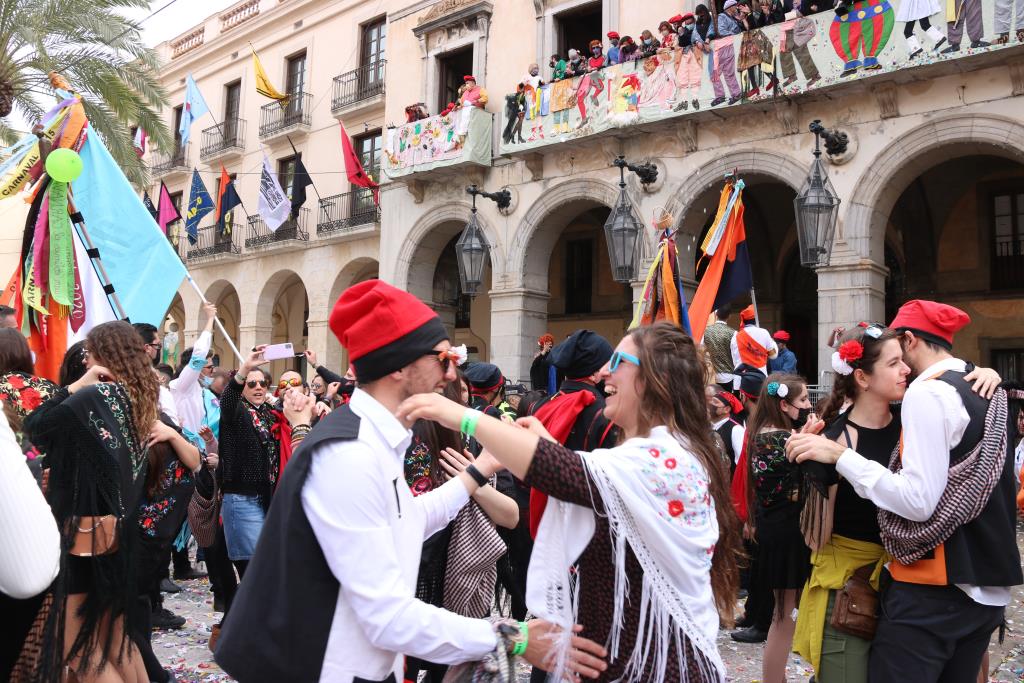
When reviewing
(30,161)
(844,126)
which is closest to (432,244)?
(844,126)

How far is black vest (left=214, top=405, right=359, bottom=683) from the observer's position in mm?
1846

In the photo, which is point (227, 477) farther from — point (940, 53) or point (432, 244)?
point (432, 244)

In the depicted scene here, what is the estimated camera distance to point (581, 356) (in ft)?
13.3

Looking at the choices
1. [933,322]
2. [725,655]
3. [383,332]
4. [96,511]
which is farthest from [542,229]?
[383,332]

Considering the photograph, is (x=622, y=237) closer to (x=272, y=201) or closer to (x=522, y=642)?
(x=272, y=201)

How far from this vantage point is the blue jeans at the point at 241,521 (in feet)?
16.9

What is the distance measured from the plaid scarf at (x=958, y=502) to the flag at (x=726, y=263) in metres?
4.84

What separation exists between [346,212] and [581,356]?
17.7m

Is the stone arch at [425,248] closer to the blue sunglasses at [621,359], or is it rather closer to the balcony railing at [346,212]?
the balcony railing at [346,212]

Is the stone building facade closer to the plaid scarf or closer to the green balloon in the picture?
the green balloon

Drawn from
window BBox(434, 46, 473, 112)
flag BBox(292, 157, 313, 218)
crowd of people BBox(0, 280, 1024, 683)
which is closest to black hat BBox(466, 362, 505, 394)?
crowd of people BBox(0, 280, 1024, 683)

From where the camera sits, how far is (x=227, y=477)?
526 cm

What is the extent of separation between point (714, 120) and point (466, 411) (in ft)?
40.1

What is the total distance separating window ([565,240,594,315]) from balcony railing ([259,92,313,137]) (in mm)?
8409
